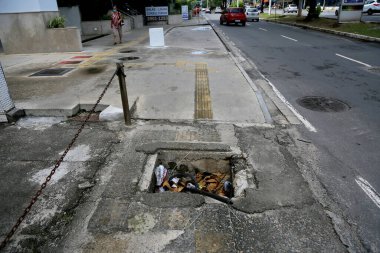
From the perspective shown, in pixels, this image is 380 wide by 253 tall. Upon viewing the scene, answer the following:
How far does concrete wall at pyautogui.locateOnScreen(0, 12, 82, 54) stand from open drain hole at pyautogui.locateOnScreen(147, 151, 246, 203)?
478 inches

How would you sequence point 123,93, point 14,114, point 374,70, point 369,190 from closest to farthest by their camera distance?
point 369,190
point 123,93
point 14,114
point 374,70

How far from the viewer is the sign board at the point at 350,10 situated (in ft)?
78.0

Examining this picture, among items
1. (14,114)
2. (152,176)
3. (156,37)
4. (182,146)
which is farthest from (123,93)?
(156,37)

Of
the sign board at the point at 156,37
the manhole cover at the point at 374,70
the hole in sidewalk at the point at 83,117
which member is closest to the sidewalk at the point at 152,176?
the hole in sidewalk at the point at 83,117

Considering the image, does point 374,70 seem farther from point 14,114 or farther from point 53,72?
point 53,72

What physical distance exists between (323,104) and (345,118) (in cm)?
88

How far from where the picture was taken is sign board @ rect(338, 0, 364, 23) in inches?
936

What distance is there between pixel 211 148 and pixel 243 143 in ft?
2.17

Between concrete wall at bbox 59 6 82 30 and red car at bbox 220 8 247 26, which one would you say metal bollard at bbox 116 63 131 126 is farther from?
red car at bbox 220 8 247 26

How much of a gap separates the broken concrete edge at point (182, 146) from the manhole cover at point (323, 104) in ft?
10.2

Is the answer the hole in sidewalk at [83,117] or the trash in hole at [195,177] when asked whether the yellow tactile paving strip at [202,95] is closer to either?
the trash in hole at [195,177]


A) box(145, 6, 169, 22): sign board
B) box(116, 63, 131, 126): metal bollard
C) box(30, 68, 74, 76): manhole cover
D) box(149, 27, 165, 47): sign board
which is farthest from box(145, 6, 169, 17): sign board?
box(116, 63, 131, 126): metal bollard

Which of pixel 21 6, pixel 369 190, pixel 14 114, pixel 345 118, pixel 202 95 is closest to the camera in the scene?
pixel 369 190

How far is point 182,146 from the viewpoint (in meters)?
4.52
